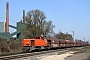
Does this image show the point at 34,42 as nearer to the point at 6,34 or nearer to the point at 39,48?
the point at 39,48

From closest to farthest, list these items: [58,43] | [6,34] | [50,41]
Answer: [50,41], [58,43], [6,34]

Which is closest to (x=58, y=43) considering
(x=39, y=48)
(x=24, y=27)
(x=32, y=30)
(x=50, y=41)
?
(x=50, y=41)

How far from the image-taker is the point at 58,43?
187 feet

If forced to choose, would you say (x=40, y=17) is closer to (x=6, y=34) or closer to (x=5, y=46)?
(x=6, y=34)

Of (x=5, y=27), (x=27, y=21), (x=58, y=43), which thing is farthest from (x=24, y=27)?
(x=58, y=43)

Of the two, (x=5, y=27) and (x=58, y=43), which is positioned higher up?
(x=5, y=27)

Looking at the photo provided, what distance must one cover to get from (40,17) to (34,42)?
130 feet

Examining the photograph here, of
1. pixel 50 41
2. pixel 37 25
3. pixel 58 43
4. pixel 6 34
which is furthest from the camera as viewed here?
pixel 37 25

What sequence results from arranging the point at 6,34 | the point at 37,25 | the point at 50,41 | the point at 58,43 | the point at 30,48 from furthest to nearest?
the point at 37,25
the point at 6,34
the point at 58,43
the point at 50,41
the point at 30,48

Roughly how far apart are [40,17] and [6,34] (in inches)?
614

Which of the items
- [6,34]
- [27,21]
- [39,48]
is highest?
[27,21]

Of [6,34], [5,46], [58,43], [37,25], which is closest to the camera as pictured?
[5,46]

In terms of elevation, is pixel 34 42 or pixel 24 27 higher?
pixel 24 27

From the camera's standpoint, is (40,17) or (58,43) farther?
(40,17)
